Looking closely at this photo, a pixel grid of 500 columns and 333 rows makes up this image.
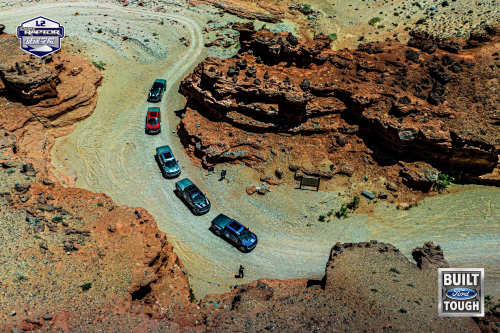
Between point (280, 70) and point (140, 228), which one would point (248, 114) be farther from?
point (140, 228)

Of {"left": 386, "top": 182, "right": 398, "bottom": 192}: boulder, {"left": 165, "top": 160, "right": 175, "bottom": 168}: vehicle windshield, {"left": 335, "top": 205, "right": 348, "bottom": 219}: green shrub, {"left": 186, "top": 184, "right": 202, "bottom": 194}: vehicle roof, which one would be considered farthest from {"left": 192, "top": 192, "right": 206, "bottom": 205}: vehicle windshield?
{"left": 386, "top": 182, "right": 398, "bottom": 192}: boulder

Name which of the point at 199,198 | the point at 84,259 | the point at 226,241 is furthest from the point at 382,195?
the point at 84,259

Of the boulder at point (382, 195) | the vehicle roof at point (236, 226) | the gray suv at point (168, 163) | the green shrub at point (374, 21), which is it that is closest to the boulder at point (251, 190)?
the vehicle roof at point (236, 226)

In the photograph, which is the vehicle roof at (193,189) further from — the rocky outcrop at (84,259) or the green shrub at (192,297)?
the green shrub at (192,297)

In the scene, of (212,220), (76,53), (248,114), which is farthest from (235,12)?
(212,220)

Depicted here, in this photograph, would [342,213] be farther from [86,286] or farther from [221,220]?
[86,286]

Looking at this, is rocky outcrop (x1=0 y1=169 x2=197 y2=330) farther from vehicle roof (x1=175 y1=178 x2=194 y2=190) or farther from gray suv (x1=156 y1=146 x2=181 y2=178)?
gray suv (x1=156 y1=146 x2=181 y2=178)
